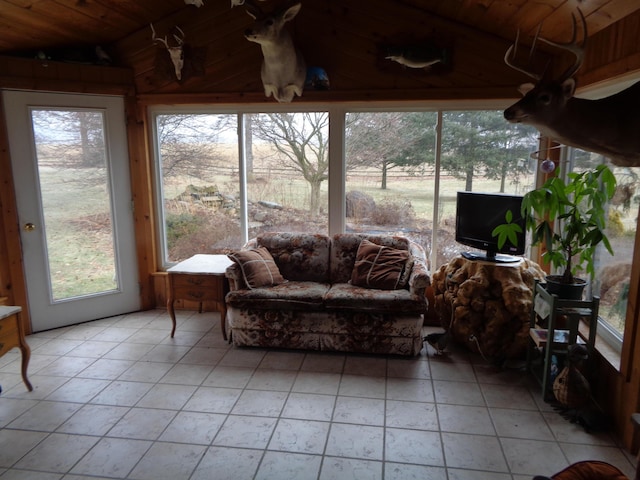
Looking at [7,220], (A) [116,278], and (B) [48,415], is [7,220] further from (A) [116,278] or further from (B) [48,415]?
(B) [48,415]

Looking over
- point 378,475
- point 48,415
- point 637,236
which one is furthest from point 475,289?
point 48,415

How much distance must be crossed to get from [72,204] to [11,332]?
1566mm

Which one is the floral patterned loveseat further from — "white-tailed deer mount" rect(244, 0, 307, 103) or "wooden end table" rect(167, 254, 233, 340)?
"white-tailed deer mount" rect(244, 0, 307, 103)

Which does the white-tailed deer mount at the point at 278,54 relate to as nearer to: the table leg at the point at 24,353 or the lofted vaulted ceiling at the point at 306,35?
the lofted vaulted ceiling at the point at 306,35

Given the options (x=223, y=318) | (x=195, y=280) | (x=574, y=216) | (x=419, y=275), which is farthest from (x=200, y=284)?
(x=574, y=216)

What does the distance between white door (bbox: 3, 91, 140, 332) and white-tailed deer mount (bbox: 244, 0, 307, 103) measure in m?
1.52

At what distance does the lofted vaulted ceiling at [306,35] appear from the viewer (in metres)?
3.41

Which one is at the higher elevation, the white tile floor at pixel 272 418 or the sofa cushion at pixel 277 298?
the sofa cushion at pixel 277 298

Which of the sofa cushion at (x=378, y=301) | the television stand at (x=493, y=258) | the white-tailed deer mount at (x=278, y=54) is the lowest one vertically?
the sofa cushion at (x=378, y=301)

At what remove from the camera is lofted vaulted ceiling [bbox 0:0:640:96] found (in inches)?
134

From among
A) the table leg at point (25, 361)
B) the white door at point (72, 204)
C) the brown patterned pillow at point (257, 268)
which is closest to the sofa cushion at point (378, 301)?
the brown patterned pillow at point (257, 268)

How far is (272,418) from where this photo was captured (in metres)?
2.64

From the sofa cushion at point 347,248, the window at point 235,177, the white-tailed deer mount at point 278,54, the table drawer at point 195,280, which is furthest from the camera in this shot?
the window at point 235,177

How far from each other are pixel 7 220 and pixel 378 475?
356 centimetres
